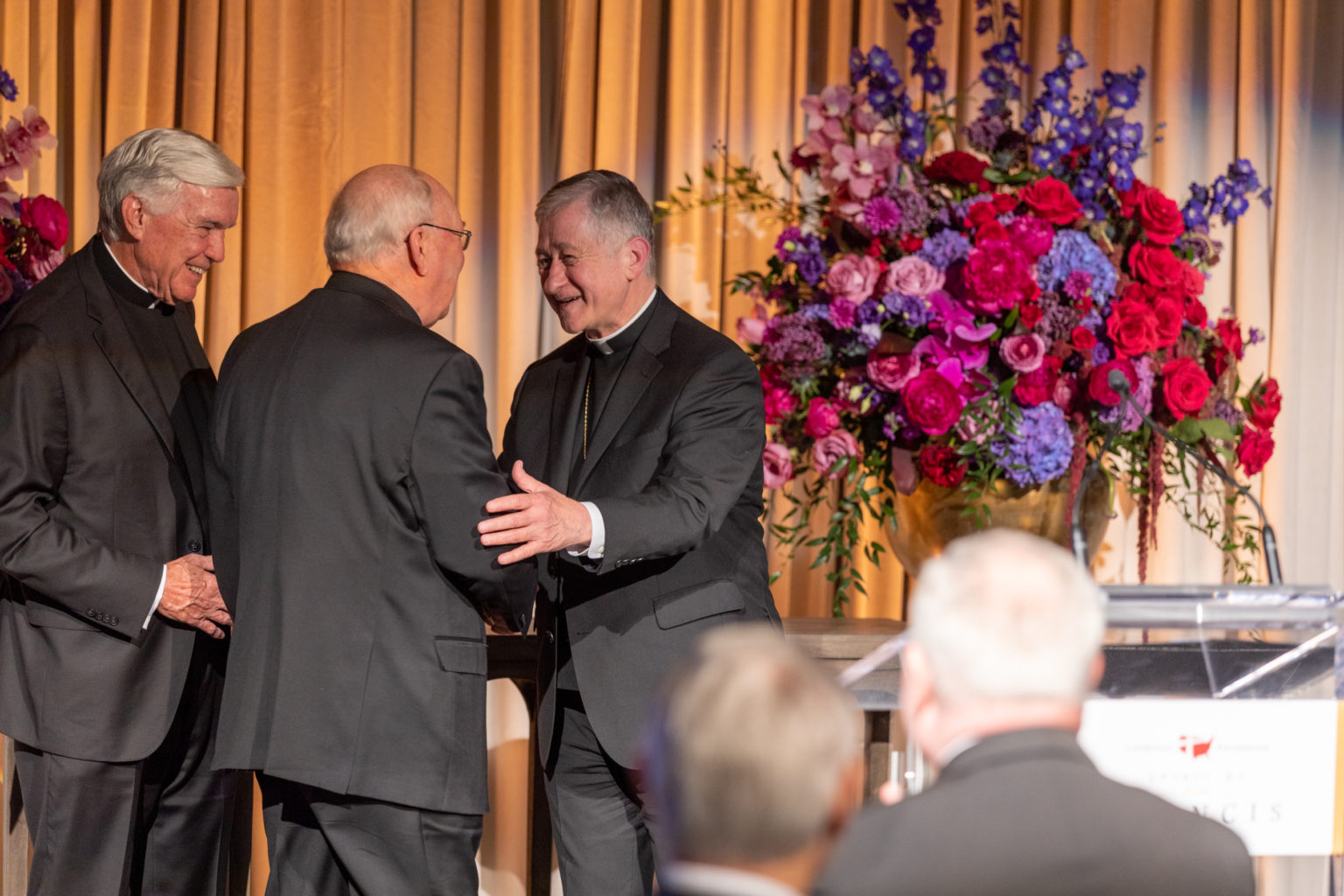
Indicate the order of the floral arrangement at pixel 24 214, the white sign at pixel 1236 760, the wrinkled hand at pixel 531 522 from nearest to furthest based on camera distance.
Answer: the white sign at pixel 1236 760 → the wrinkled hand at pixel 531 522 → the floral arrangement at pixel 24 214

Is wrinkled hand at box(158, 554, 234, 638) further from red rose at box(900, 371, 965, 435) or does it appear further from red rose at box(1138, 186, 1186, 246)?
red rose at box(1138, 186, 1186, 246)

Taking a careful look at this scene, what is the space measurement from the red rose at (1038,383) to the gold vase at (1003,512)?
19 centimetres

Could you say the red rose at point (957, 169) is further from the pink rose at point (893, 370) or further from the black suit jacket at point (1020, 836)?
the black suit jacket at point (1020, 836)

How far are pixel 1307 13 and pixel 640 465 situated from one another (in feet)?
8.81

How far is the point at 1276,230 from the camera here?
12.7 ft

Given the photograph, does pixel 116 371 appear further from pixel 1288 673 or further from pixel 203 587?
pixel 1288 673

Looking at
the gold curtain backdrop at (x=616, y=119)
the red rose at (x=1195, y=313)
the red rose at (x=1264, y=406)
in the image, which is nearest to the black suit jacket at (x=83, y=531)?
the gold curtain backdrop at (x=616, y=119)

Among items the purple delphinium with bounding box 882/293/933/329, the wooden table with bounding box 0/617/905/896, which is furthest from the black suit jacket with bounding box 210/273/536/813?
the purple delphinium with bounding box 882/293/933/329

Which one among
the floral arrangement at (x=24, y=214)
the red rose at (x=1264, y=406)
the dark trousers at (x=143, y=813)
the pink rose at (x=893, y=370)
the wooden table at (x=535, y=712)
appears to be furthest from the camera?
the red rose at (x=1264, y=406)

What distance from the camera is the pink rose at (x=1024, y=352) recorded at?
2.68 m

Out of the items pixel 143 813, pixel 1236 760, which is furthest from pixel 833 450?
pixel 143 813

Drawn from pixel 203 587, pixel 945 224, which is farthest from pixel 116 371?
pixel 945 224

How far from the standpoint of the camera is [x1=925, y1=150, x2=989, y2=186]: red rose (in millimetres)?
2840

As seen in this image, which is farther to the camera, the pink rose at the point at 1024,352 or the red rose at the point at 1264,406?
the red rose at the point at 1264,406
